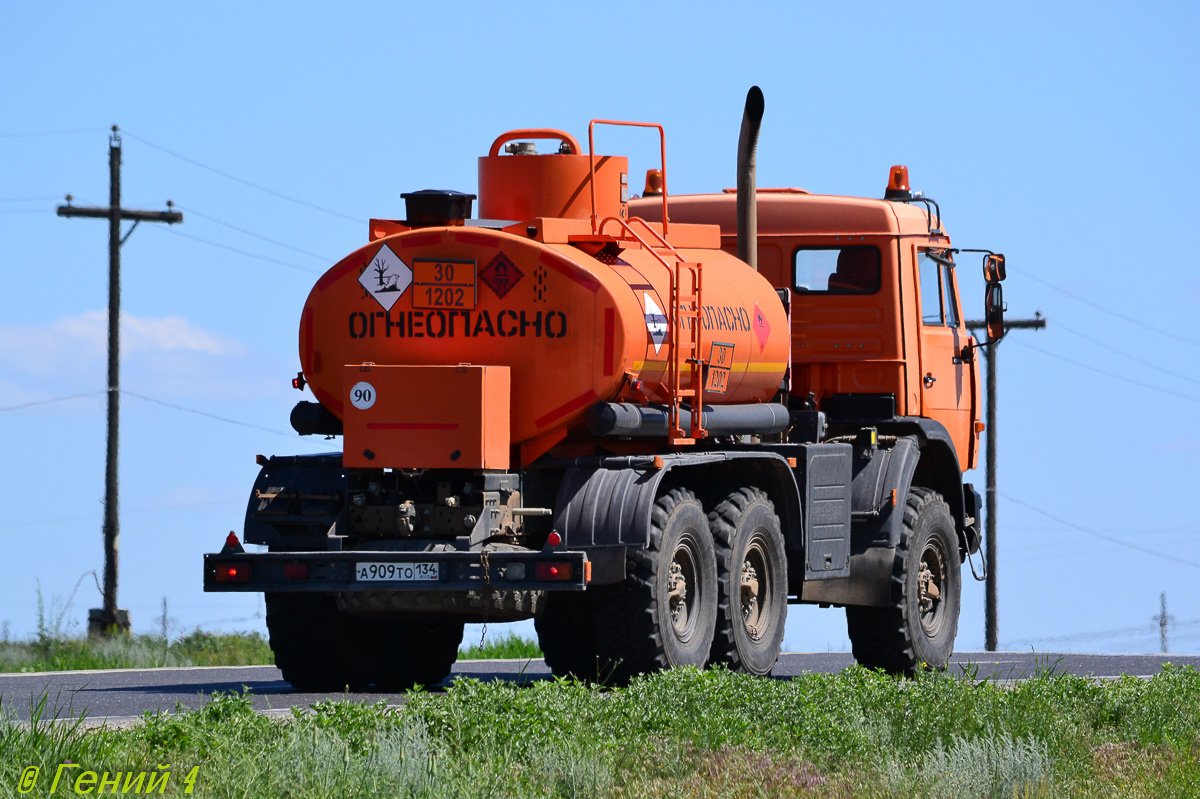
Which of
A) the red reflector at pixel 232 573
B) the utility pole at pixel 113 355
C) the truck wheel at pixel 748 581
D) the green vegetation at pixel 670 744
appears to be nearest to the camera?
the green vegetation at pixel 670 744

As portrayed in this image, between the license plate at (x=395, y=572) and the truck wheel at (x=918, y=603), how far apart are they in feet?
15.4

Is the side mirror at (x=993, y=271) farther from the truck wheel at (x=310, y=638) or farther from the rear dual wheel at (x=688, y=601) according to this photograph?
the truck wheel at (x=310, y=638)

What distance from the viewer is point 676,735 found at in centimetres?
938

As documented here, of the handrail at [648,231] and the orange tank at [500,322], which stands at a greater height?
the handrail at [648,231]

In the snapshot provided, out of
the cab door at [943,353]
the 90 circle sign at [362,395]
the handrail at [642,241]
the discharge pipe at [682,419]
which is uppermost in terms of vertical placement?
the handrail at [642,241]

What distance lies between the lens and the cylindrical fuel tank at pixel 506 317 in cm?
1216

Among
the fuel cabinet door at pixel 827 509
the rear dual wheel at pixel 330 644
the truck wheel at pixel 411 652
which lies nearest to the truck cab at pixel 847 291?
the fuel cabinet door at pixel 827 509

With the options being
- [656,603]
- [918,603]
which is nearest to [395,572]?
[656,603]

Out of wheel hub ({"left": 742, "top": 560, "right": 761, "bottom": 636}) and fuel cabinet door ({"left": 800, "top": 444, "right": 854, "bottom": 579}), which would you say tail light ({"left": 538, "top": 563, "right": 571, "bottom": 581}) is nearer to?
wheel hub ({"left": 742, "top": 560, "right": 761, "bottom": 636})

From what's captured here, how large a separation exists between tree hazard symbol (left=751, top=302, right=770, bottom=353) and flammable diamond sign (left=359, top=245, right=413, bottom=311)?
9.59 feet

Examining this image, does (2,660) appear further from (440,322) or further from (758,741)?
(758,741)

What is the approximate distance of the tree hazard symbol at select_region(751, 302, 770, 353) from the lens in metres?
14.1

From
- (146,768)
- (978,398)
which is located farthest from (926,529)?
(146,768)

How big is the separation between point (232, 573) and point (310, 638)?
122 centimetres
